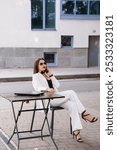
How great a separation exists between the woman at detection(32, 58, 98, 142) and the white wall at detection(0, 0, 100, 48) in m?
14.1

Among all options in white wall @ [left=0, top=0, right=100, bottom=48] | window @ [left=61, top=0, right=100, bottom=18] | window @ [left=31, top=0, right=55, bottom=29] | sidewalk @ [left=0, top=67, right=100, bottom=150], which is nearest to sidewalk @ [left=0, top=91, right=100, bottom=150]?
sidewalk @ [left=0, top=67, right=100, bottom=150]

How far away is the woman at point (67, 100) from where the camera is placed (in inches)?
227

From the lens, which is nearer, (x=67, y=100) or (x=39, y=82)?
(x=67, y=100)

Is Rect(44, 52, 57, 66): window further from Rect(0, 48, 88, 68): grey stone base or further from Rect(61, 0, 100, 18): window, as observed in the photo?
Rect(61, 0, 100, 18): window

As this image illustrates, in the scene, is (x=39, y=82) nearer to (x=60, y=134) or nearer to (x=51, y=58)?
(x=60, y=134)

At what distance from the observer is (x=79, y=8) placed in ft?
A: 70.2

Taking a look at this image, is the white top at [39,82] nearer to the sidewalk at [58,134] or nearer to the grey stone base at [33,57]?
the sidewalk at [58,134]

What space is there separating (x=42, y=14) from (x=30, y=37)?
1.48 m

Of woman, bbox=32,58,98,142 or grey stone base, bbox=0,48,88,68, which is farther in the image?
grey stone base, bbox=0,48,88,68

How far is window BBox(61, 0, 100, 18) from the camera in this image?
826 inches

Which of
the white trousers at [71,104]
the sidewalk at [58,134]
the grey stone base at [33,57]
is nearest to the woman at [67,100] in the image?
the white trousers at [71,104]

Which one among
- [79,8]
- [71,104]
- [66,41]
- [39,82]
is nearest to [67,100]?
[71,104]

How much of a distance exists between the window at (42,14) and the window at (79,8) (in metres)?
0.65

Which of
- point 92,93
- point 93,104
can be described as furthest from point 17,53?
point 93,104
